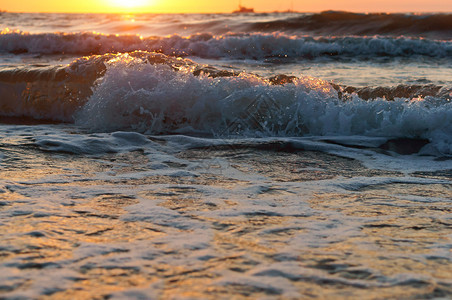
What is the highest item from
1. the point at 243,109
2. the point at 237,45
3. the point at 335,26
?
the point at 335,26

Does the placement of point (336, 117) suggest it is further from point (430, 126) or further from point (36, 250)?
point (36, 250)

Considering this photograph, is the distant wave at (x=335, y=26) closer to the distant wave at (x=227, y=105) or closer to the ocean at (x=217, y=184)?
the ocean at (x=217, y=184)

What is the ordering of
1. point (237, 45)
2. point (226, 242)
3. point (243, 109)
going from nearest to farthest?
point (226, 242) → point (243, 109) → point (237, 45)

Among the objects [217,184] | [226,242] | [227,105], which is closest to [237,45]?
[227,105]

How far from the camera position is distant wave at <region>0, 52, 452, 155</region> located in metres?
5.28

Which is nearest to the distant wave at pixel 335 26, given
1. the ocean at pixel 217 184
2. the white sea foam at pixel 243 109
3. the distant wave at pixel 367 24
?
the distant wave at pixel 367 24

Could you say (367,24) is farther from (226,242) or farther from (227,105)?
(226,242)

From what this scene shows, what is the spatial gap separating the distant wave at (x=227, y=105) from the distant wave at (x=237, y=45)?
286 inches

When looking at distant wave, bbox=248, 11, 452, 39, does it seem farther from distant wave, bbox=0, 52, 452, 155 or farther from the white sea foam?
the white sea foam

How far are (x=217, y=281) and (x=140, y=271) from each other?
310 millimetres

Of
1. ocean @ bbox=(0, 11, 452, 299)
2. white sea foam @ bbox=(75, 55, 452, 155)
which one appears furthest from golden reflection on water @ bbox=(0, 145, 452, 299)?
white sea foam @ bbox=(75, 55, 452, 155)

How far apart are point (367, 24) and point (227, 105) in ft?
51.4

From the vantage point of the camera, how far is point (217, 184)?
135 inches

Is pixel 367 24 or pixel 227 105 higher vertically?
pixel 367 24
